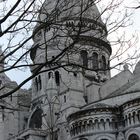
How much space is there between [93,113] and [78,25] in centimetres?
2629

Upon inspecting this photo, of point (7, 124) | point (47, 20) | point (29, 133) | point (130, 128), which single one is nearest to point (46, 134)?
point (29, 133)

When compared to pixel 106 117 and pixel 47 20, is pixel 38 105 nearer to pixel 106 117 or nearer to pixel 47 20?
pixel 106 117

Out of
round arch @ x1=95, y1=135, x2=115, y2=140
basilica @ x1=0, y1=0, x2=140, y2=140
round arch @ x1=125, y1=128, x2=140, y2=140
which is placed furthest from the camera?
round arch @ x1=95, y1=135, x2=115, y2=140

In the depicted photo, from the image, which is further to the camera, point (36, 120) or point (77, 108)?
point (36, 120)

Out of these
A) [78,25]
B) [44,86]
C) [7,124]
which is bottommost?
[78,25]

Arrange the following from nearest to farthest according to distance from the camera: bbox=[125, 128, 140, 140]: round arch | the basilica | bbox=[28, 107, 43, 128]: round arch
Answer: bbox=[125, 128, 140, 140]: round arch
the basilica
bbox=[28, 107, 43, 128]: round arch

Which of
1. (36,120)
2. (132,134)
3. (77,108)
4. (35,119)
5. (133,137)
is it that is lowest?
(133,137)

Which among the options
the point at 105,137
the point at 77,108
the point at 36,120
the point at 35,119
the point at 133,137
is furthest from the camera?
the point at 35,119

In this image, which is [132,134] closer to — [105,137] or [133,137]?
[133,137]

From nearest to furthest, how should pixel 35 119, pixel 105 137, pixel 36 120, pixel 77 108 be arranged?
pixel 105 137 < pixel 77 108 < pixel 36 120 < pixel 35 119

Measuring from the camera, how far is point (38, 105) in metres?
52.2

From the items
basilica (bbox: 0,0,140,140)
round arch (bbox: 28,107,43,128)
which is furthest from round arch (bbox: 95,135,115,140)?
round arch (bbox: 28,107,43,128)

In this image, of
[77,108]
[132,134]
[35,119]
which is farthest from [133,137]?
[35,119]

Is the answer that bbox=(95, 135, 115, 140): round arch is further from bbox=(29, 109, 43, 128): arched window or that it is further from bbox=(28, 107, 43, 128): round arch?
bbox=(29, 109, 43, 128): arched window
